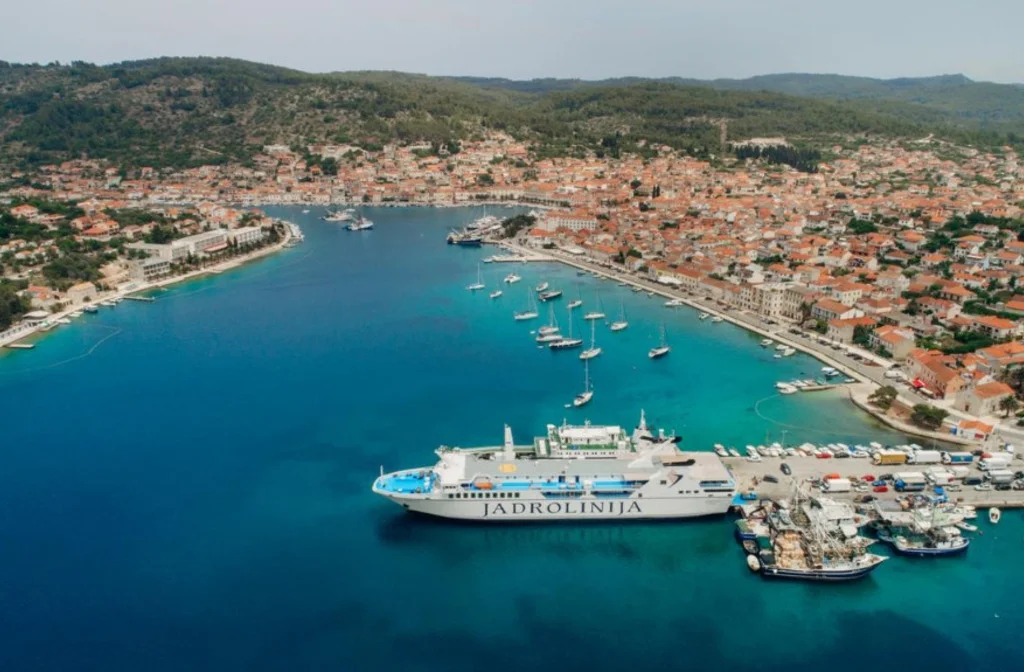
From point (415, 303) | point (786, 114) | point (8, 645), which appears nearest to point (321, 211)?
point (415, 303)

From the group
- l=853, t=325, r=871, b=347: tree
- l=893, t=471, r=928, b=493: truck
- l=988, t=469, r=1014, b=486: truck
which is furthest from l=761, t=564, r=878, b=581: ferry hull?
l=853, t=325, r=871, b=347: tree

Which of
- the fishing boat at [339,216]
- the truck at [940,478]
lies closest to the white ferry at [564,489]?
the truck at [940,478]

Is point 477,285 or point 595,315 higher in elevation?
point 477,285

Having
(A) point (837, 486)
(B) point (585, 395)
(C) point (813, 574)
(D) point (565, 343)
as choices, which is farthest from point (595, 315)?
(C) point (813, 574)

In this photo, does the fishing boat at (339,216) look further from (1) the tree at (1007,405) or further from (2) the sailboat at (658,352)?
(1) the tree at (1007,405)

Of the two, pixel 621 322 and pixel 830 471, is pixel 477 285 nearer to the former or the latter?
pixel 621 322

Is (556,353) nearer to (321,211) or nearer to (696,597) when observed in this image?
(696,597)
